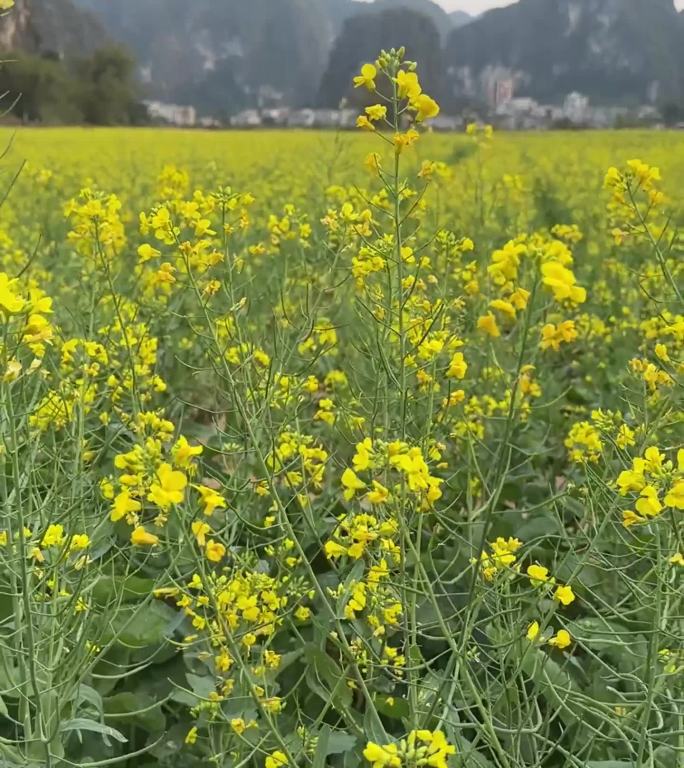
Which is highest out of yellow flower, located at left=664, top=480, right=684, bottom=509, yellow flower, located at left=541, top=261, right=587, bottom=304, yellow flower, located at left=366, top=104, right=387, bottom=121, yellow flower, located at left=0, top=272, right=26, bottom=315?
Answer: yellow flower, located at left=366, top=104, right=387, bottom=121

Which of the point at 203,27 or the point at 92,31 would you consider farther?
the point at 203,27

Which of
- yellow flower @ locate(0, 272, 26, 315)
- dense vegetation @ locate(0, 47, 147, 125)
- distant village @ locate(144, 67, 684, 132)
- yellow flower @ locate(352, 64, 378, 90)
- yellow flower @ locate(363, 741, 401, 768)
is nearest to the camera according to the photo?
yellow flower @ locate(363, 741, 401, 768)

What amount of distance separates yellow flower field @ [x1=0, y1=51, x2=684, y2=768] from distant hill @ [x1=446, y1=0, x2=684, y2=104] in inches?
1496

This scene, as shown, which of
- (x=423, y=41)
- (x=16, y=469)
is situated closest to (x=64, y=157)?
(x=16, y=469)

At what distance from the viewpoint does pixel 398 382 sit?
5.43ft

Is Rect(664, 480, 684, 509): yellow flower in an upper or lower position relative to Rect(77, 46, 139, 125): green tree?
upper

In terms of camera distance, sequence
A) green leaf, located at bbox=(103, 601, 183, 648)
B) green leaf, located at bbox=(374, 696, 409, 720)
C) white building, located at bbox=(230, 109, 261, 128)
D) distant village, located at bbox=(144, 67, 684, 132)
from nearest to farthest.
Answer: green leaf, located at bbox=(374, 696, 409, 720) < green leaf, located at bbox=(103, 601, 183, 648) < distant village, located at bbox=(144, 67, 684, 132) < white building, located at bbox=(230, 109, 261, 128)

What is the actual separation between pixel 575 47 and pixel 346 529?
51.7m

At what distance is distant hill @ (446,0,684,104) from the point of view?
4159 centimetres

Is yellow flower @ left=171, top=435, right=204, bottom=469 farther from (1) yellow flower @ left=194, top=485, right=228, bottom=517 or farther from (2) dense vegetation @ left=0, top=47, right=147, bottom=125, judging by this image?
(2) dense vegetation @ left=0, top=47, right=147, bottom=125

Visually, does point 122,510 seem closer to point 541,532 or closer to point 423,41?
point 541,532

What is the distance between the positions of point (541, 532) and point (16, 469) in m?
1.80

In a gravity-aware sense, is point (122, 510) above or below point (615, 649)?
above

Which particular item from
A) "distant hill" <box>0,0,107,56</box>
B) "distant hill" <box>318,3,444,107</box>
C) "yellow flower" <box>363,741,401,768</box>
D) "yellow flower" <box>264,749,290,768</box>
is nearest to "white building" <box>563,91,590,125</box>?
"distant hill" <box>318,3,444,107</box>
